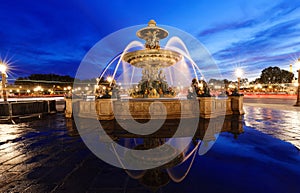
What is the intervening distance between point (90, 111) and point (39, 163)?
6611 millimetres

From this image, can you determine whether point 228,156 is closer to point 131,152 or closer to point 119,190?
point 131,152

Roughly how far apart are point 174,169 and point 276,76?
118 metres

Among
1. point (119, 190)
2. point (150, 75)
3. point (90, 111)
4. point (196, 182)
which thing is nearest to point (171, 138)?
point (196, 182)

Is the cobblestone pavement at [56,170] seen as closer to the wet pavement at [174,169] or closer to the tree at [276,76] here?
the wet pavement at [174,169]

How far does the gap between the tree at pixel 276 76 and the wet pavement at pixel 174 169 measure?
113 m

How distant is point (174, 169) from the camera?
12.0ft

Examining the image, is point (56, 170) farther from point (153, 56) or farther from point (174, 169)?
point (153, 56)

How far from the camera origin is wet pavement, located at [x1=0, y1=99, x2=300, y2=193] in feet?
9.84

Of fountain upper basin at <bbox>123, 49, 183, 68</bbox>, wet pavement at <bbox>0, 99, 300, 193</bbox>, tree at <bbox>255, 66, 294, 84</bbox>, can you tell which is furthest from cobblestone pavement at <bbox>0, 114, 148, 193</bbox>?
tree at <bbox>255, 66, 294, 84</bbox>

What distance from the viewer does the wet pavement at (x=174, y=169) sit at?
3.00 m

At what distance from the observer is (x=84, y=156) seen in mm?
4496

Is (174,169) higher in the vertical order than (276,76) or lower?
lower

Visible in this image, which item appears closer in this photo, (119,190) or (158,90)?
(119,190)

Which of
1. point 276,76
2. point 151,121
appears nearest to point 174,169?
point 151,121
